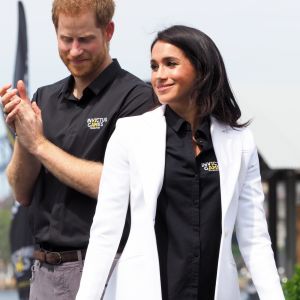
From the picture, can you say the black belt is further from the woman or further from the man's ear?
the man's ear

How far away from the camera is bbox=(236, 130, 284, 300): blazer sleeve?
10.9 feet

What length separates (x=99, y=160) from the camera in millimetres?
3717

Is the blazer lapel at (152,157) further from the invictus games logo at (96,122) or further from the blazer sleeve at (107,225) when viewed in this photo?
the invictus games logo at (96,122)

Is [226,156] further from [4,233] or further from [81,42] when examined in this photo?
[4,233]

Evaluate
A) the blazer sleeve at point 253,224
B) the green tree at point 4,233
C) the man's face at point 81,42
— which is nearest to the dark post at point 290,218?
the green tree at point 4,233

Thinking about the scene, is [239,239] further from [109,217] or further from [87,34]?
[87,34]

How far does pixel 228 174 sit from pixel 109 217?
0.38 meters

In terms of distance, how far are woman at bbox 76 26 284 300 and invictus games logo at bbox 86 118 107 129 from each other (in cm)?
41

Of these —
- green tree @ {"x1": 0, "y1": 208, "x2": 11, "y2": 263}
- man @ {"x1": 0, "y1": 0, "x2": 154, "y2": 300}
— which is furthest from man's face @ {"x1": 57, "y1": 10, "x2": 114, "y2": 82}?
green tree @ {"x1": 0, "y1": 208, "x2": 11, "y2": 263}

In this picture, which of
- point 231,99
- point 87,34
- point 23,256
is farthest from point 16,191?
point 23,256

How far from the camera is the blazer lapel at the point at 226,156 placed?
3225 millimetres

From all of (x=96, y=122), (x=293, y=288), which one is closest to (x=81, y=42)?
(x=96, y=122)

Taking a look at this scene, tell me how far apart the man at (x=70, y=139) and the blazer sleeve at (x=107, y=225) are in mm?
386

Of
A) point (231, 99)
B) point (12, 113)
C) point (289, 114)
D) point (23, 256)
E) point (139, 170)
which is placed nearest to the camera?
point (139, 170)
